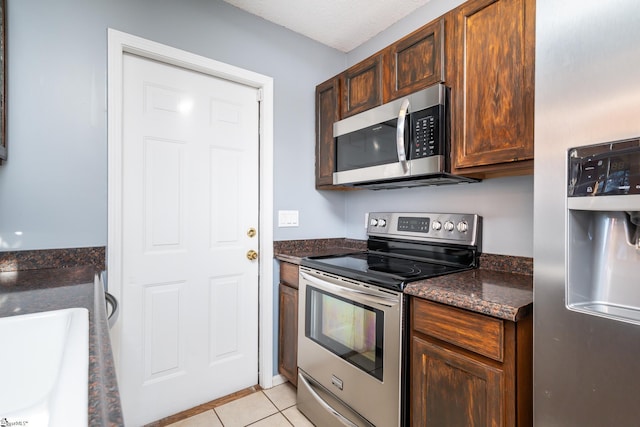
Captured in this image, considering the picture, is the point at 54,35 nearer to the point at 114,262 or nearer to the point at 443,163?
the point at 114,262

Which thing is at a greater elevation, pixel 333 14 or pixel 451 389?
pixel 333 14

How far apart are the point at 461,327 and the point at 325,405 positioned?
972 millimetres

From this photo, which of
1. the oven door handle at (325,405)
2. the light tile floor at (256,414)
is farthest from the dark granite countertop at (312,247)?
the light tile floor at (256,414)

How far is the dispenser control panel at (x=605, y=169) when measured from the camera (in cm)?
76

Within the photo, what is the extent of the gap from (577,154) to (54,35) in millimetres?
2212

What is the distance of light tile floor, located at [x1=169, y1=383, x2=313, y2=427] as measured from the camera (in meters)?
1.81

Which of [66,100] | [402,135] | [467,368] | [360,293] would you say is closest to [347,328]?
[360,293]

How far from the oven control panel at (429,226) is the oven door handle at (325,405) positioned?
1.05 meters

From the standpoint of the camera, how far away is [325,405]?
1.71 m

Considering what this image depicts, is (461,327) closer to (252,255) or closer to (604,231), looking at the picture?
(604,231)

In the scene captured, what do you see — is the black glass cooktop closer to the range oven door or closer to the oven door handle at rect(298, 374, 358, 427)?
the range oven door

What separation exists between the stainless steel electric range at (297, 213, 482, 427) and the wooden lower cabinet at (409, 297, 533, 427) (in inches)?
3.1

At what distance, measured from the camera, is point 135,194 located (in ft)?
5.87

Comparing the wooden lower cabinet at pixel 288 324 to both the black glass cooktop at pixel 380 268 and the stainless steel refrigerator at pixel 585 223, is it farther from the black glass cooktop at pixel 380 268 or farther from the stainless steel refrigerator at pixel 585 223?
the stainless steel refrigerator at pixel 585 223
